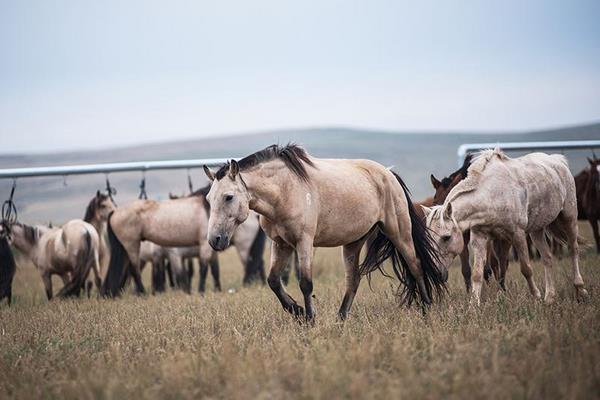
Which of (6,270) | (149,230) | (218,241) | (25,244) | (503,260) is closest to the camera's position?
(218,241)

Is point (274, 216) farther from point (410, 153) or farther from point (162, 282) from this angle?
point (410, 153)

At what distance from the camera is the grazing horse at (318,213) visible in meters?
7.16

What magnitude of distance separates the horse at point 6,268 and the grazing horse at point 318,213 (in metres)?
7.48

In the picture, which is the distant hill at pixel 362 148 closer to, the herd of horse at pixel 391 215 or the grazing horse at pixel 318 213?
the herd of horse at pixel 391 215

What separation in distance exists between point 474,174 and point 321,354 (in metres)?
4.20

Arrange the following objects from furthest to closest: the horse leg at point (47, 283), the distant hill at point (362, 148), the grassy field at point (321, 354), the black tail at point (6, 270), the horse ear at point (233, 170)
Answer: the distant hill at point (362, 148) < the horse leg at point (47, 283) < the black tail at point (6, 270) < the horse ear at point (233, 170) < the grassy field at point (321, 354)

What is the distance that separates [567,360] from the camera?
193 inches

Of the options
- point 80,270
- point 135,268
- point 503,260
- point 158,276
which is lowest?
point 158,276

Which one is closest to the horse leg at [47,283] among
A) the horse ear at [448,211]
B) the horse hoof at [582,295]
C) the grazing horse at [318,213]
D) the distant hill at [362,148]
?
the grazing horse at [318,213]

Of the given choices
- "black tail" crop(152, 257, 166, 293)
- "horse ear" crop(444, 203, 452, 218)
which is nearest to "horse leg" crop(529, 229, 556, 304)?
"horse ear" crop(444, 203, 452, 218)

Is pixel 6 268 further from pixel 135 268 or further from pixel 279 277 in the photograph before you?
pixel 279 277

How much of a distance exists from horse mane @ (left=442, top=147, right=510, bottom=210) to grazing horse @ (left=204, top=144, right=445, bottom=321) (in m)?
0.59

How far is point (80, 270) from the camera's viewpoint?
13.2 m

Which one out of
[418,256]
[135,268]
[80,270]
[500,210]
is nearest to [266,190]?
[418,256]
